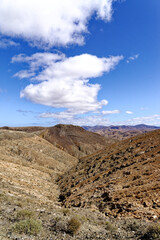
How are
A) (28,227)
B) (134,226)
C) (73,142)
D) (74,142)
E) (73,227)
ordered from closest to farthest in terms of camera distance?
(28,227), (73,227), (134,226), (73,142), (74,142)

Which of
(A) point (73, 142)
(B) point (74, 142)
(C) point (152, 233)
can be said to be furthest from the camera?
(B) point (74, 142)

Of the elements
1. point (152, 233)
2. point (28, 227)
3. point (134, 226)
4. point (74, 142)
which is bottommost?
point (74, 142)

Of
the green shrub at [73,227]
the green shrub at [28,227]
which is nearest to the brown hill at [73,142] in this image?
the green shrub at [73,227]

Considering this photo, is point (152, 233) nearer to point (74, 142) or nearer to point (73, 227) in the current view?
point (73, 227)

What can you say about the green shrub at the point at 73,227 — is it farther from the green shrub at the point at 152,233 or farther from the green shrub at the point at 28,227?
the green shrub at the point at 152,233

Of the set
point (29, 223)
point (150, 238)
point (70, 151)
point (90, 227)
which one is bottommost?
point (70, 151)

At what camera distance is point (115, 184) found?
16.6 meters

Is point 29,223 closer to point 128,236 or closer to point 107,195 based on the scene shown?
point 128,236

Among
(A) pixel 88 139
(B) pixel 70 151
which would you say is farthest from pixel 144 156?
(A) pixel 88 139

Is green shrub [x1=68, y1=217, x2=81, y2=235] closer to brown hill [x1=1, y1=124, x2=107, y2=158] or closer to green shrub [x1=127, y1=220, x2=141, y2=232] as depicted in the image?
green shrub [x1=127, y1=220, x2=141, y2=232]

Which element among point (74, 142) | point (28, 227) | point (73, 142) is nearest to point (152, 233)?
point (28, 227)

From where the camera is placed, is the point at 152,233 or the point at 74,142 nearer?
the point at 152,233

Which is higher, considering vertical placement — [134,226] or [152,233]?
[152,233]

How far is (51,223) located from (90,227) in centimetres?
219
